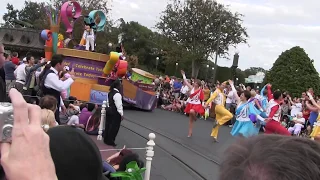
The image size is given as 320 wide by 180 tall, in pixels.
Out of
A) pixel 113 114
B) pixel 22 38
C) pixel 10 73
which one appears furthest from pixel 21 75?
pixel 22 38

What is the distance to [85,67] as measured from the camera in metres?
16.2

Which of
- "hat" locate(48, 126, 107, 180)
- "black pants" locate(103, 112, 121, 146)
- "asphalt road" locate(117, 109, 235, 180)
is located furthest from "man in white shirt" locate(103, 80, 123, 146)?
"hat" locate(48, 126, 107, 180)

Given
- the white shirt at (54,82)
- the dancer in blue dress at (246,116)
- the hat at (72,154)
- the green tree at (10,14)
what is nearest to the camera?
the hat at (72,154)

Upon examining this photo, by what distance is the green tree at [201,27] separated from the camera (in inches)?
1767

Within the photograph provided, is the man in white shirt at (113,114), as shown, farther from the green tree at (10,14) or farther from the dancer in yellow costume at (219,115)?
the green tree at (10,14)

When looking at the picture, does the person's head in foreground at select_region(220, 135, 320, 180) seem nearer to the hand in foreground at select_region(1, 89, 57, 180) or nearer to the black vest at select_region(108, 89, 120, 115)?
the hand in foreground at select_region(1, 89, 57, 180)

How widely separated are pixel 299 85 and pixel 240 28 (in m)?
22.5

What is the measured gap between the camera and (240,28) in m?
45.6

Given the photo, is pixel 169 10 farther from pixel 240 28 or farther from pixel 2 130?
pixel 2 130

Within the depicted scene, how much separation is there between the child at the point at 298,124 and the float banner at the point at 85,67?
7.69 meters

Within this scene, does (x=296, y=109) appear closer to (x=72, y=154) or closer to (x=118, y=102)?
(x=118, y=102)

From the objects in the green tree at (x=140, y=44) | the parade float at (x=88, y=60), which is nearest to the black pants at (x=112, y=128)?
the parade float at (x=88, y=60)

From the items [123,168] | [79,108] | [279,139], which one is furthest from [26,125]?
[79,108]

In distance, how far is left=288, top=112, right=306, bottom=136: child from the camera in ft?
45.2
